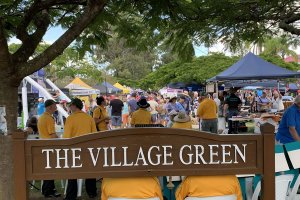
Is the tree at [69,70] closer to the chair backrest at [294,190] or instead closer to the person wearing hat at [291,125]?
the person wearing hat at [291,125]

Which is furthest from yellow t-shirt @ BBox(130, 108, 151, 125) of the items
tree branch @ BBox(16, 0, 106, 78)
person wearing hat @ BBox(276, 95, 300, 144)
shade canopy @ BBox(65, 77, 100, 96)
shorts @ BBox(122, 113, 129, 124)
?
shade canopy @ BBox(65, 77, 100, 96)

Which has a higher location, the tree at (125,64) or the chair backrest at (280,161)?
the tree at (125,64)

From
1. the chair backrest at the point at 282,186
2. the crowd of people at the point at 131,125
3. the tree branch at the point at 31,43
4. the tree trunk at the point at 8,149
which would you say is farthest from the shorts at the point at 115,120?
the chair backrest at the point at 282,186

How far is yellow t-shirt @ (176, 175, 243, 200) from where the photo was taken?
3.37 metres

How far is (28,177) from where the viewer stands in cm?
322

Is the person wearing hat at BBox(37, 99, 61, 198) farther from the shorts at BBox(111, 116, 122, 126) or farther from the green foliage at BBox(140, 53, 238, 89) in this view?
the green foliage at BBox(140, 53, 238, 89)

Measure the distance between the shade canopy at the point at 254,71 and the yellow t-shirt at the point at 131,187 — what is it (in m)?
12.0

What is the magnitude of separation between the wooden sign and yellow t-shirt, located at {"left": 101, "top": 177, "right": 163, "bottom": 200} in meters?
0.10

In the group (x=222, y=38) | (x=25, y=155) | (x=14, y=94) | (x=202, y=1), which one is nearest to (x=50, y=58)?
(x=14, y=94)

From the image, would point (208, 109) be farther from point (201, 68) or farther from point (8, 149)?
point (201, 68)

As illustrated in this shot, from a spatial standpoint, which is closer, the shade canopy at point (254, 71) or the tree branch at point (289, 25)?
the tree branch at point (289, 25)

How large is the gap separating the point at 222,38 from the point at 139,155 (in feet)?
19.1

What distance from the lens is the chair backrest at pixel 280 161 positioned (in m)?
5.04

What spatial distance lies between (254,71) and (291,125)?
8.38 meters
